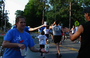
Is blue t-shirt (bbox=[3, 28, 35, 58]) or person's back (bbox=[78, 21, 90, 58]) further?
blue t-shirt (bbox=[3, 28, 35, 58])

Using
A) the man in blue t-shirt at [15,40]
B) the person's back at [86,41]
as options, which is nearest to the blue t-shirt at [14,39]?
the man in blue t-shirt at [15,40]

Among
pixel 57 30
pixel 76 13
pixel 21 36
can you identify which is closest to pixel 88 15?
pixel 21 36

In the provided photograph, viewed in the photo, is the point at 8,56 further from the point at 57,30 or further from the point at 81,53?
the point at 57,30

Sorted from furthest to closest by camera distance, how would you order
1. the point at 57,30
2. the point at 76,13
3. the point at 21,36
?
the point at 76,13 < the point at 57,30 < the point at 21,36

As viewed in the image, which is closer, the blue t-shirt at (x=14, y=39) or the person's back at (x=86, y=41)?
the person's back at (x=86, y=41)

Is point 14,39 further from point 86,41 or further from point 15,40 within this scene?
point 86,41

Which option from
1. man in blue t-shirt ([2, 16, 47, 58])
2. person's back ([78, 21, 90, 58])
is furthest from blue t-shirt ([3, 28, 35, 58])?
person's back ([78, 21, 90, 58])

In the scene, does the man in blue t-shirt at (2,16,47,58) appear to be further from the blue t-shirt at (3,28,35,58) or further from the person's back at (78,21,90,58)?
the person's back at (78,21,90,58)

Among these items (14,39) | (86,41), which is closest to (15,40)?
(14,39)

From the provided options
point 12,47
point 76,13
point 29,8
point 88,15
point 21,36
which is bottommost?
point 12,47

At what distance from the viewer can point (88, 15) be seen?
2732mm

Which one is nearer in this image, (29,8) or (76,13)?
(76,13)

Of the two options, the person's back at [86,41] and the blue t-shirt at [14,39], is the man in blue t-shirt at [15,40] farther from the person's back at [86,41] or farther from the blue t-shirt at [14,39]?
the person's back at [86,41]

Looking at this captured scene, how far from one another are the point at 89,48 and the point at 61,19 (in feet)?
155
